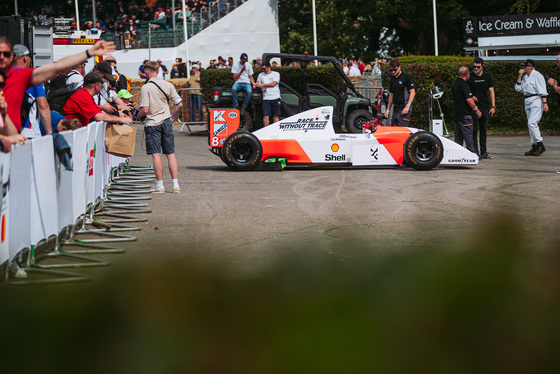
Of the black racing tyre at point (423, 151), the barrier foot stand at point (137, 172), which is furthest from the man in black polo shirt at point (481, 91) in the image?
the barrier foot stand at point (137, 172)

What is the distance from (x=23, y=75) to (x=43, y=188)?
3.85ft

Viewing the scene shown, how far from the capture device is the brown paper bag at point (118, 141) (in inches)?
345

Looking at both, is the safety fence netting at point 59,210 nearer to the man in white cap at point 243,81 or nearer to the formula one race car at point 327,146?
the formula one race car at point 327,146

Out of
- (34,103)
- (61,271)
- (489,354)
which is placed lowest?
(61,271)

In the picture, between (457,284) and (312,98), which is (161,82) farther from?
(457,284)

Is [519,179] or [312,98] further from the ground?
[312,98]

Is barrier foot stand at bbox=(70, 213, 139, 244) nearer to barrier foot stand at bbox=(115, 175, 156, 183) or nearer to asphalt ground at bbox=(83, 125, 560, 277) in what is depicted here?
asphalt ground at bbox=(83, 125, 560, 277)

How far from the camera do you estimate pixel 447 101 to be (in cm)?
2114

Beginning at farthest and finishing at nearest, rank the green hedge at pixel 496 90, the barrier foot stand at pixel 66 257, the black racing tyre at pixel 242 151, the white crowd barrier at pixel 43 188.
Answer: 1. the green hedge at pixel 496 90
2. the black racing tyre at pixel 242 151
3. the barrier foot stand at pixel 66 257
4. the white crowd barrier at pixel 43 188

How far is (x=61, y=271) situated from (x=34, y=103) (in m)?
2.23

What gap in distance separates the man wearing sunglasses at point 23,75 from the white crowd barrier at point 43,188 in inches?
19.6

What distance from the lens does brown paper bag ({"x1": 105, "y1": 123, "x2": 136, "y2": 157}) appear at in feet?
28.8

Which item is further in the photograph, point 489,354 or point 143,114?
point 143,114

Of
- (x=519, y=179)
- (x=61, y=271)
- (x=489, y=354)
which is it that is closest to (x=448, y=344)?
(x=489, y=354)
